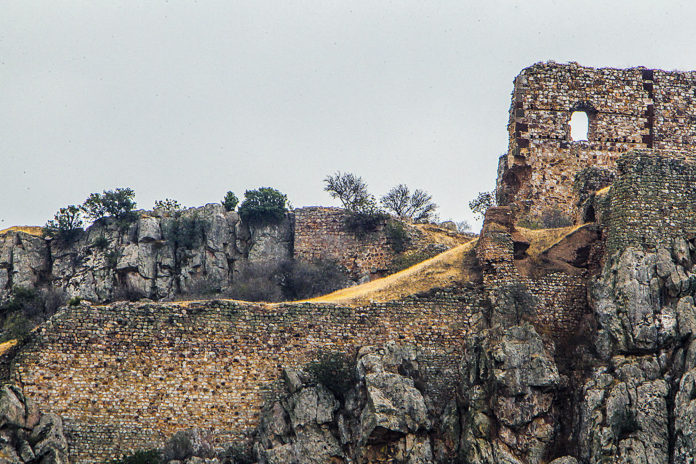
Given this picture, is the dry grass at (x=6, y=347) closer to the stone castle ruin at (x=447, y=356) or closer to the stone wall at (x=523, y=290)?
the stone castle ruin at (x=447, y=356)

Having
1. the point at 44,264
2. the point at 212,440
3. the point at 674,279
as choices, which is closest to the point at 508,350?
the point at 674,279

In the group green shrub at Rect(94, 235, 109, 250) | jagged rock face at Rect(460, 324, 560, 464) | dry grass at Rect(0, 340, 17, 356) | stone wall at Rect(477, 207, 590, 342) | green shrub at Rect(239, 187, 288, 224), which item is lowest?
jagged rock face at Rect(460, 324, 560, 464)

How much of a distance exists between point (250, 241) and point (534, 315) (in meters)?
17.4

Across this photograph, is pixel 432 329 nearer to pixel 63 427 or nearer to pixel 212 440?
pixel 212 440

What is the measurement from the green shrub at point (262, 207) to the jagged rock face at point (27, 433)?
58.8 feet

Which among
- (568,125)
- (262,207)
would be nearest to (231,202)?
(262,207)

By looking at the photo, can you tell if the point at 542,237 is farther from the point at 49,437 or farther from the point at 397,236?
the point at 49,437

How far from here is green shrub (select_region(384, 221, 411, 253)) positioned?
46281mm

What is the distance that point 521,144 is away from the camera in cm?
4056

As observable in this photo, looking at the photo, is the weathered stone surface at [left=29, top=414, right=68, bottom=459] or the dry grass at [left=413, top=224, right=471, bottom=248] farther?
the dry grass at [left=413, top=224, right=471, bottom=248]

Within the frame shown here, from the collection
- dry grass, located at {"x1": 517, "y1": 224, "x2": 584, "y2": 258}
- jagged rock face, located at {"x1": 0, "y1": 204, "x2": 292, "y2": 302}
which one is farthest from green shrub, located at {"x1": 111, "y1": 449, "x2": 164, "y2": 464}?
jagged rock face, located at {"x1": 0, "y1": 204, "x2": 292, "y2": 302}

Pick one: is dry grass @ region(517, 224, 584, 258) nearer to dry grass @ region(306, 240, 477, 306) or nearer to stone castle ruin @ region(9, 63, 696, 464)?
stone castle ruin @ region(9, 63, 696, 464)

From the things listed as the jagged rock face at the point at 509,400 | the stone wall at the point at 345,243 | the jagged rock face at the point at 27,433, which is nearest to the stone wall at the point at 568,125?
the stone wall at the point at 345,243

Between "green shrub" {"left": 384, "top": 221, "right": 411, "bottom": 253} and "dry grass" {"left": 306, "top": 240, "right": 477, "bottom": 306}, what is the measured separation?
32.3 ft
